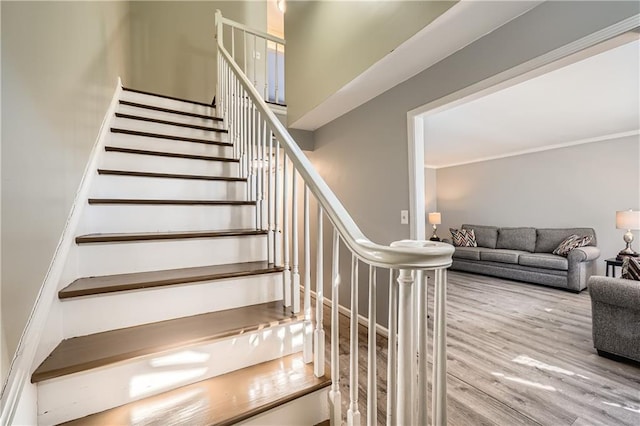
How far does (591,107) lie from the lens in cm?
333

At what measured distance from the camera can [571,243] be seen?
4418 mm

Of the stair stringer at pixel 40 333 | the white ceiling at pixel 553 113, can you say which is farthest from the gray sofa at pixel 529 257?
the stair stringer at pixel 40 333

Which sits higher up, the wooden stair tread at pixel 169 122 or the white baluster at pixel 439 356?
the wooden stair tread at pixel 169 122

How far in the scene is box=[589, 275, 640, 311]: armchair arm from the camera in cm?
198

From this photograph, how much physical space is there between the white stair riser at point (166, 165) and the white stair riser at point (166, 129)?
0.49 m

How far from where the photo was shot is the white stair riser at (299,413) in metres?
0.98

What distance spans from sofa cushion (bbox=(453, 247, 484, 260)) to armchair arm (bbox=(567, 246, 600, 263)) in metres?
1.39

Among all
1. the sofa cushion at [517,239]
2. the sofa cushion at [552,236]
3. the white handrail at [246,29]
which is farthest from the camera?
the sofa cushion at [517,239]

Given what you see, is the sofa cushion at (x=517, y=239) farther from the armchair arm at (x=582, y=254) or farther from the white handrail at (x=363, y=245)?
the white handrail at (x=363, y=245)

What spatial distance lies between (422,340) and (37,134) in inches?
56.4

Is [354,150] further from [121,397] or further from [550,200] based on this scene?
[550,200]

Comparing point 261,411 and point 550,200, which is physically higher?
point 550,200

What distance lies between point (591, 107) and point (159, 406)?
191 inches

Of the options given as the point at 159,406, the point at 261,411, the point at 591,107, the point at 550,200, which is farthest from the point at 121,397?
the point at 550,200
